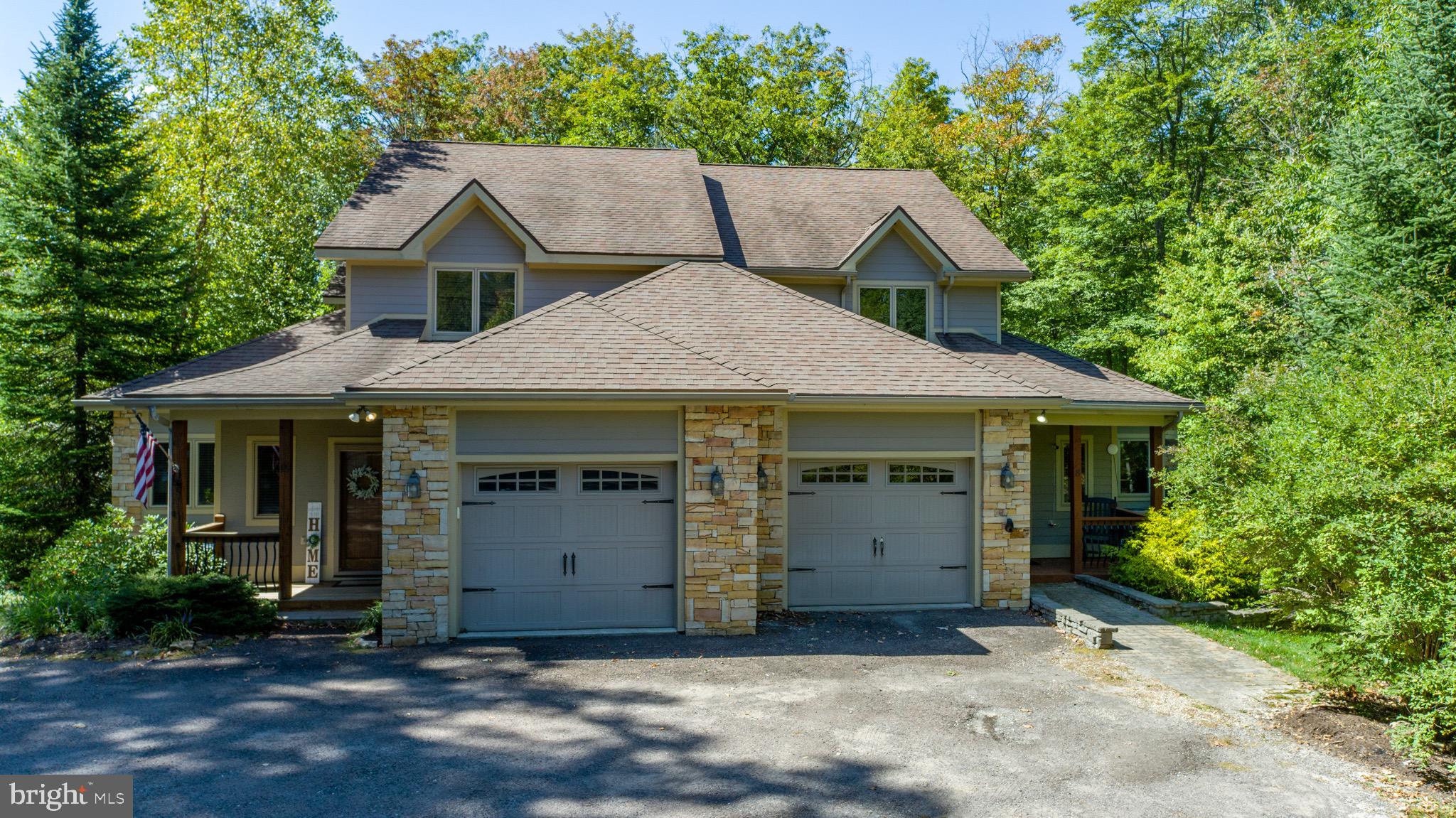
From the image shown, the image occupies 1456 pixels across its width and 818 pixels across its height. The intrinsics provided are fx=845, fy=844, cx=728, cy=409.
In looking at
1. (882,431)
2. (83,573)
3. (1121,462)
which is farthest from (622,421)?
(1121,462)

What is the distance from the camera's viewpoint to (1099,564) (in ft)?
49.2

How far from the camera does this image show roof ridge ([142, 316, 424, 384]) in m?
12.3

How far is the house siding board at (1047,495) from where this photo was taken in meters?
16.7

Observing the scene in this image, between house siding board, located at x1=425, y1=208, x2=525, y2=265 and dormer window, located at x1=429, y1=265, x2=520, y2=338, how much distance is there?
0.52ft

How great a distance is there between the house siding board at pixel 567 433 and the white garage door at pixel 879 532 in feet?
7.43

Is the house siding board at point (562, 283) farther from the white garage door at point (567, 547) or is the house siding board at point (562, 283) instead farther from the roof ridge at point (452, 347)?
the white garage door at point (567, 547)

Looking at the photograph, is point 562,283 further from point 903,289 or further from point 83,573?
point 83,573

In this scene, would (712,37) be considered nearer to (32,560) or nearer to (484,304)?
(484,304)

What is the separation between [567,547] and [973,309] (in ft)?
31.8

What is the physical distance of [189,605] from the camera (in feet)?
33.5

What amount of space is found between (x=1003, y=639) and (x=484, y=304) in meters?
9.91

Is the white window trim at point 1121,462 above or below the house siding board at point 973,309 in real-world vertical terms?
below

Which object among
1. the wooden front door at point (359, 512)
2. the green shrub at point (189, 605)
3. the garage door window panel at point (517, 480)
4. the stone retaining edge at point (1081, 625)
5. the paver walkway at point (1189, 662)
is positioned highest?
the garage door window panel at point (517, 480)

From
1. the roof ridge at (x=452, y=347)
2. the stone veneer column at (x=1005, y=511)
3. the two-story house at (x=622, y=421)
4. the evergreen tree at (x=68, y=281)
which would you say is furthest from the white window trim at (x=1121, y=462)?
the evergreen tree at (x=68, y=281)
